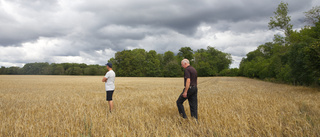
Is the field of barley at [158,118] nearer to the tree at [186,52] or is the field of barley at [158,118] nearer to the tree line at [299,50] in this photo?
the tree line at [299,50]

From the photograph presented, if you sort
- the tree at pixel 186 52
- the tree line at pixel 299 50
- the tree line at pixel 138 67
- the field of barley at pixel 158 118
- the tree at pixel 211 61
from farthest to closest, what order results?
1. the tree at pixel 186 52
2. the tree at pixel 211 61
3. the tree line at pixel 138 67
4. the tree line at pixel 299 50
5. the field of barley at pixel 158 118

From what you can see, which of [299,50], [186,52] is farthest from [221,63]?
[299,50]

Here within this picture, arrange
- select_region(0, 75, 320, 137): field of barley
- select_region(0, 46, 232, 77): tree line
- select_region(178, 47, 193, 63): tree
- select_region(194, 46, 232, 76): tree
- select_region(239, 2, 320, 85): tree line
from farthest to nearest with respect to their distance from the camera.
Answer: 1. select_region(178, 47, 193, 63): tree
2. select_region(194, 46, 232, 76): tree
3. select_region(0, 46, 232, 77): tree line
4. select_region(239, 2, 320, 85): tree line
5. select_region(0, 75, 320, 137): field of barley

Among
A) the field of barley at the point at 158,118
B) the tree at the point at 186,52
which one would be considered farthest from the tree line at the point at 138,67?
the field of barley at the point at 158,118

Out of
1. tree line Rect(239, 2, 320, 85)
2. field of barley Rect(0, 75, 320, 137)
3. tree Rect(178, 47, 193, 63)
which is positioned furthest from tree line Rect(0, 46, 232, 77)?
field of barley Rect(0, 75, 320, 137)

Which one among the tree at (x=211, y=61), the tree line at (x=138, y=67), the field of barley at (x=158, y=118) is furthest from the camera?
the tree at (x=211, y=61)

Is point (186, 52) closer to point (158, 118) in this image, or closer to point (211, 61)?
point (211, 61)

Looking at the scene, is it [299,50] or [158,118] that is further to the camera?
[299,50]

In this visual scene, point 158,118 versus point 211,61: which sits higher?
point 211,61

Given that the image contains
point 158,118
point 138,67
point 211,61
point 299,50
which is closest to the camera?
point 158,118

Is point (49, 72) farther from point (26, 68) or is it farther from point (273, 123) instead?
point (273, 123)

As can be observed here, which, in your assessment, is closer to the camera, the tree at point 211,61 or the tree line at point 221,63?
the tree line at point 221,63

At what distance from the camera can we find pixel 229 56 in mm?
121625

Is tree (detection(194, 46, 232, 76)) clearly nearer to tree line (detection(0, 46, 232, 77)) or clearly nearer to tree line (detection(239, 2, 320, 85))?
tree line (detection(0, 46, 232, 77))
